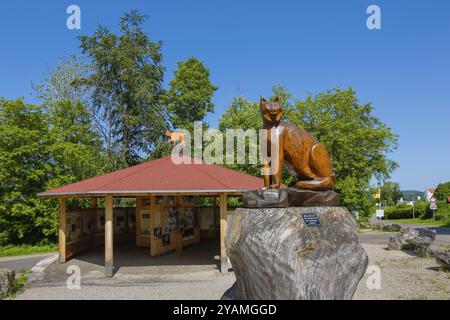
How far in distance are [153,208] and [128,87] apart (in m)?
14.9

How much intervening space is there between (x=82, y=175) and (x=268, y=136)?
18293 millimetres

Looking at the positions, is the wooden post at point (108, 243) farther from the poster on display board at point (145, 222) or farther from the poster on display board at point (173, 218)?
the poster on display board at point (145, 222)

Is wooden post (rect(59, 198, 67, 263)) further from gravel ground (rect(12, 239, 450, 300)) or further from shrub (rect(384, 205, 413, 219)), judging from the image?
shrub (rect(384, 205, 413, 219))

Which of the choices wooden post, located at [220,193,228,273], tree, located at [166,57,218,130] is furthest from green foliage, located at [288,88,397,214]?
wooden post, located at [220,193,228,273]

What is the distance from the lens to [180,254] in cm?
1508

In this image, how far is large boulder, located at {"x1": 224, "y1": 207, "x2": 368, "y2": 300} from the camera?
5.13 m

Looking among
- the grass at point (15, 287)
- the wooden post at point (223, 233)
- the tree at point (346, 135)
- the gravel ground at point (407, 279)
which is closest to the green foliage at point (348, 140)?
the tree at point (346, 135)

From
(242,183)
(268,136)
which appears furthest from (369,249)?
(268,136)

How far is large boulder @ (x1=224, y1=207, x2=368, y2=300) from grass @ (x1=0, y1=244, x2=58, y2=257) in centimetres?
1654

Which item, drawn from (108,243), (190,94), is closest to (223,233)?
(108,243)

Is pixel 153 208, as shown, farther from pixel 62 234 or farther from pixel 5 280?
pixel 5 280

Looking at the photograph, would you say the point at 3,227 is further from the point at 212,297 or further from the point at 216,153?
the point at 212,297

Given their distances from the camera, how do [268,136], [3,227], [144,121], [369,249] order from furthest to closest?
[144,121] < [3,227] < [369,249] < [268,136]

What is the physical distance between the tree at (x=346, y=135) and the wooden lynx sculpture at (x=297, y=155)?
17068 mm
